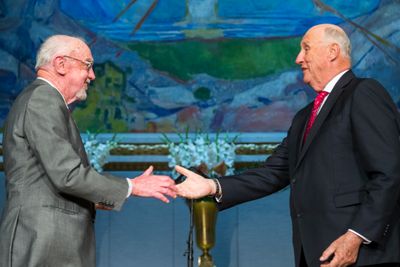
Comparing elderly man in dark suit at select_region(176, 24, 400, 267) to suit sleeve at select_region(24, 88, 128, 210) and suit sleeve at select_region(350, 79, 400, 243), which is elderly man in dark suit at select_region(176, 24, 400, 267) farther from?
suit sleeve at select_region(24, 88, 128, 210)

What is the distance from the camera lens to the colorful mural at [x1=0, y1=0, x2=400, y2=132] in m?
7.86

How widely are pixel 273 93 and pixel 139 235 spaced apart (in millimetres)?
1851

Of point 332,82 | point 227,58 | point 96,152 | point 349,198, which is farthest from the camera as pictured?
point 227,58

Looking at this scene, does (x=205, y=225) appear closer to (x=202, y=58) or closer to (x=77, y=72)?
(x=77, y=72)

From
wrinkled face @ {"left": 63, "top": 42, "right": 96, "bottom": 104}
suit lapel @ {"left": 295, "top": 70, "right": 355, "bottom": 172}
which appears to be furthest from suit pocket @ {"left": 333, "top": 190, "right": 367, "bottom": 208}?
wrinkled face @ {"left": 63, "top": 42, "right": 96, "bottom": 104}

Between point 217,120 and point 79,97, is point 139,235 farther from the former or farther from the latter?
point 79,97

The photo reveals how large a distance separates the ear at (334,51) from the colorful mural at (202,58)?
13.1 feet

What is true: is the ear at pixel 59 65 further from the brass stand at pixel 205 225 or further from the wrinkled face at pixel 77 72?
the brass stand at pixel 205 225

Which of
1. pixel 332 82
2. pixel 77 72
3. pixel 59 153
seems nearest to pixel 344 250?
pixel 332 82

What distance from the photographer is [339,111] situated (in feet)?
11.9

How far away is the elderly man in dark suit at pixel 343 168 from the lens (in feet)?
11.1

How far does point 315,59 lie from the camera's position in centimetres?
387

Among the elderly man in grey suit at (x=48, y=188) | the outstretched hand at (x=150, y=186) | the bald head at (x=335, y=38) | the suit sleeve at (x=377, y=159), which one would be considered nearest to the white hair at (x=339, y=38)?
the bald head at (x=335, y=38)

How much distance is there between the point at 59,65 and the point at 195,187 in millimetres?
903
